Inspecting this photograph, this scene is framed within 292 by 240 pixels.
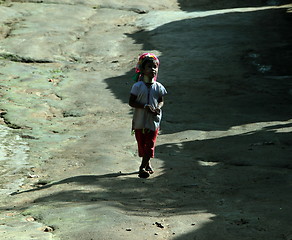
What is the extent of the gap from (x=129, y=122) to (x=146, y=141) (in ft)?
12.6

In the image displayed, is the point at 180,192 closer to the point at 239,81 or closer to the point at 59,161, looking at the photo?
the point at 59,161

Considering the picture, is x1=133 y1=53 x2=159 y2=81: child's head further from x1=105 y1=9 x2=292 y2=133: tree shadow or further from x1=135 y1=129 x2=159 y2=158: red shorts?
x1=105 y1=9 x2=292 y2=133: tree shadow

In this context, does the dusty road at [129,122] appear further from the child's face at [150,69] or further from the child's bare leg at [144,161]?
the child's face at [150,69]

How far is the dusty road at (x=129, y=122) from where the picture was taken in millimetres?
5332

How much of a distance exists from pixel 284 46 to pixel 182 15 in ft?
18.3

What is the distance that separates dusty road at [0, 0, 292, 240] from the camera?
533 centimetres

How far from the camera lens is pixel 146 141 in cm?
750

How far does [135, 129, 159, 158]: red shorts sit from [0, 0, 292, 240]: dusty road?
30cm

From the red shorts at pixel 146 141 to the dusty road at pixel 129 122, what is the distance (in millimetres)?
300

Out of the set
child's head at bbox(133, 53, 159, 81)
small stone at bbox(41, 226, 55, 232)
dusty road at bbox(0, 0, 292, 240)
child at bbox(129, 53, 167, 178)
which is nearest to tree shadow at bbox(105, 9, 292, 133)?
dusty road at bbox(0, 0, 292, 240)

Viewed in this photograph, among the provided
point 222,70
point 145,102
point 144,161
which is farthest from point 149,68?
point 222,70

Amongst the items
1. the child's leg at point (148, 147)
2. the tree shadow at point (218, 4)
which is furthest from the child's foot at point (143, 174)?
the tree shadow at point (218, 4)

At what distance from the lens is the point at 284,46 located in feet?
55.8

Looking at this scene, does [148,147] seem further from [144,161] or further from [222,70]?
[222,70]
